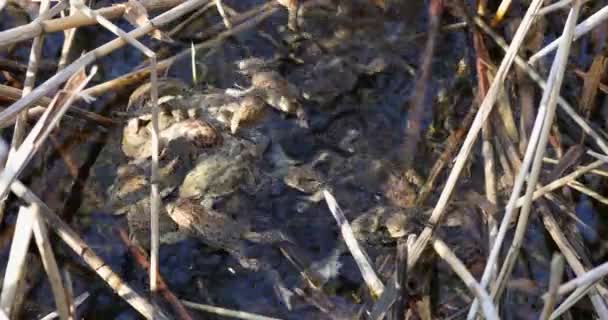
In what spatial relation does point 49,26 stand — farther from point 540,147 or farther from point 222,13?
point 540,147

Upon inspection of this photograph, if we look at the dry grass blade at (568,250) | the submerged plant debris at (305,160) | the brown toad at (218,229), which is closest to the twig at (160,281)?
the submerged plant debris at (305,160)

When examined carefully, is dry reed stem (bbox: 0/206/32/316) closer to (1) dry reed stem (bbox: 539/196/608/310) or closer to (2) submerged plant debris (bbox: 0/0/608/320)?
(2) submerged plant debris (bbox: 0/0/608/320)

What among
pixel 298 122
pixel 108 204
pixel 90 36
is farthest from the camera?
pixel 90 36

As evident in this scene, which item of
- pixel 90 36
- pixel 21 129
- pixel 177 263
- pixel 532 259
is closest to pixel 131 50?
pixel 90 36

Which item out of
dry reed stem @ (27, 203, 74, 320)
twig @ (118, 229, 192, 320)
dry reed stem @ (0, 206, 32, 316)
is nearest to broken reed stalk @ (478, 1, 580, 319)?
twig @ (118, 229, 192, 320)

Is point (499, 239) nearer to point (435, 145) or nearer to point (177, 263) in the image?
point (435, 145)

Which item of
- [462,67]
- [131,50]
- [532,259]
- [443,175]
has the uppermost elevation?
[131,50]

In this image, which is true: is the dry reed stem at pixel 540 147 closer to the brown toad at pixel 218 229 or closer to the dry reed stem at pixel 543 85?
the dry reed stem at pixel 543 85
